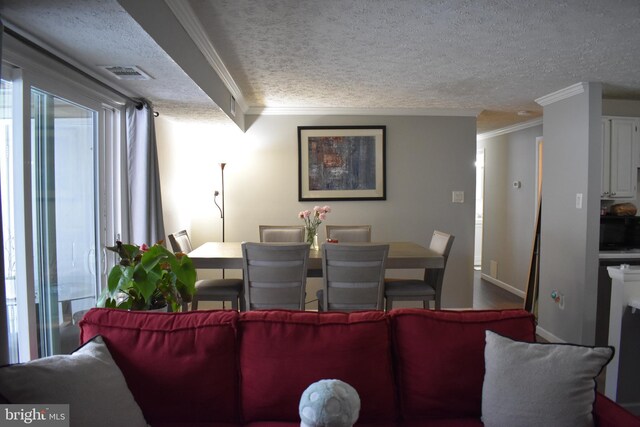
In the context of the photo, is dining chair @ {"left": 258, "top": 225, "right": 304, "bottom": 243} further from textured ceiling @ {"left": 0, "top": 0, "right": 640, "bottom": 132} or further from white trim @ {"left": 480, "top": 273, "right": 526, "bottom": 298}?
white trim @ {"left": 480, "top": 273, "right": 526, "bottom": 298}

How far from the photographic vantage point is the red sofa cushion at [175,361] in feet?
4.80

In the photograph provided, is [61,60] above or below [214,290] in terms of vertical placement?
above

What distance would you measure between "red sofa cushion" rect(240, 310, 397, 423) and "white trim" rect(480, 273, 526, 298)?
14.2ft

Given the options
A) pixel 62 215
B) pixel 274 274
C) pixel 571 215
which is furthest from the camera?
pixel 571 215

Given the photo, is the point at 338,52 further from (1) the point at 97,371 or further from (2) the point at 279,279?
(1) the point at 97,371

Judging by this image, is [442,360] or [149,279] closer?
[442,360]

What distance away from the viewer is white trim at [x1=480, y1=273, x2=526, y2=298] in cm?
536

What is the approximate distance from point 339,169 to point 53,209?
3.02m

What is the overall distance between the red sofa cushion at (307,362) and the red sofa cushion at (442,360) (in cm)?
6

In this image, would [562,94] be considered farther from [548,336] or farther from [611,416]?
[611,416]

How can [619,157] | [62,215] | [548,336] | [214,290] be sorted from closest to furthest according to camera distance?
[62,215]
[214,290]
[619,157]
[548,336]

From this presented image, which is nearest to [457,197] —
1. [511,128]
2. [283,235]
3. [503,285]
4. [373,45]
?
[511,128]

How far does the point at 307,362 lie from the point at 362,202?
3352 mm

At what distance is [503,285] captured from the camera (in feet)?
19.0
